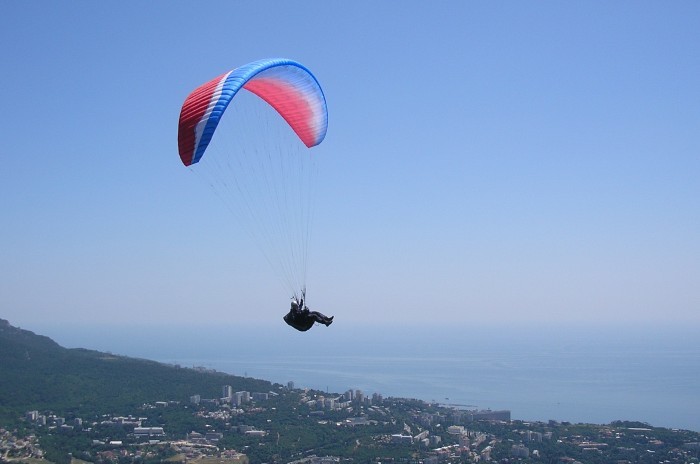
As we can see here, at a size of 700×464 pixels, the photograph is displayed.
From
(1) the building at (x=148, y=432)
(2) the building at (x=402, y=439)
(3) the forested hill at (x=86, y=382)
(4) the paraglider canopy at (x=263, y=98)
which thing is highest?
(4) the paraglider canopy at (x=263, y=98)

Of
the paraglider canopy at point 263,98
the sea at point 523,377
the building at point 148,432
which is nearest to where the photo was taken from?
the paraglider canopy at point 263,98

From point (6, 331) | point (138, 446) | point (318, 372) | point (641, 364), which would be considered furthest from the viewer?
point (641, 364)

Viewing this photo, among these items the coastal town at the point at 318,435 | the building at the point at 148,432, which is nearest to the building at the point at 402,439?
the coastal town at the point at 318,435

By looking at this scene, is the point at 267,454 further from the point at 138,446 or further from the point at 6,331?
the point at 6,331

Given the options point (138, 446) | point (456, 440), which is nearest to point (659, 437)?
point (456, 440)

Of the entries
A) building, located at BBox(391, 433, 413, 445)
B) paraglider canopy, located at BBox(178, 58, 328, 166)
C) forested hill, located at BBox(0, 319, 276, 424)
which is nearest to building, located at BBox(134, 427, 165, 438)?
forested hill, located at BBox(0, 319, 276, 424)

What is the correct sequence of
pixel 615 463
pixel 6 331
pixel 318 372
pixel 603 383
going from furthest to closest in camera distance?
pixel 318 372
pixel 603 383
pixel 6 331
pixel 615 463

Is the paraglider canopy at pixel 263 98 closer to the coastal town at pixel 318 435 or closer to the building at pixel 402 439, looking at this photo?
the coastal town at pixel 318 435
